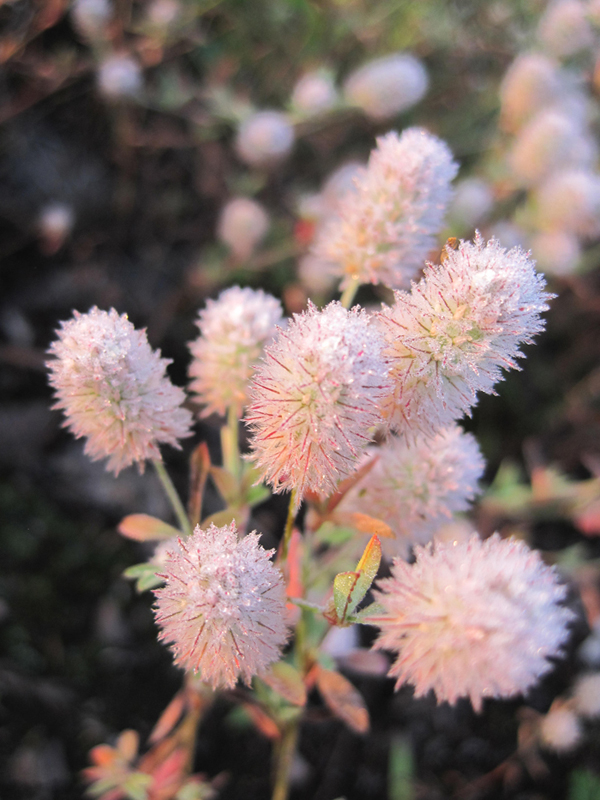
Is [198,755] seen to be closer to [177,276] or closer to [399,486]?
[399,486]

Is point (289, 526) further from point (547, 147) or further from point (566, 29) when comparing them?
point (566, 29)

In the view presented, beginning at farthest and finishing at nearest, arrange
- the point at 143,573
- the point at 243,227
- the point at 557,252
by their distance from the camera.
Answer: the point at 243,227
the point at 557,252
the point at 143,573

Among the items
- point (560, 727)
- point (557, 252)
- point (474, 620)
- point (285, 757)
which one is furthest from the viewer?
point (557, 252)

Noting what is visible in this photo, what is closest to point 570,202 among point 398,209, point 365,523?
point 398,209

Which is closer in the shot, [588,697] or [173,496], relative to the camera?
[173,496]

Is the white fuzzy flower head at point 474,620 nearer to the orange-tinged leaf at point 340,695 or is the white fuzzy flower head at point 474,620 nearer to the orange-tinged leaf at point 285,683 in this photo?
the orange-tinged leaf at point 285,683

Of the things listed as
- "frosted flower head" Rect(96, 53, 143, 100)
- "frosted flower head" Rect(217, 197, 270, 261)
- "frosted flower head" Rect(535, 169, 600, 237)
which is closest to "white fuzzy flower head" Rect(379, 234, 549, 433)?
"frosted flower head" Rect(535, 169, 600, 237)

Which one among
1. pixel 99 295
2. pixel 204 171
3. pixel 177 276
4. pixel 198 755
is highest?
pixel 204 171

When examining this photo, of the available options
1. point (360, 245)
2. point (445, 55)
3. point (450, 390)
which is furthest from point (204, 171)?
point (450, 390)
